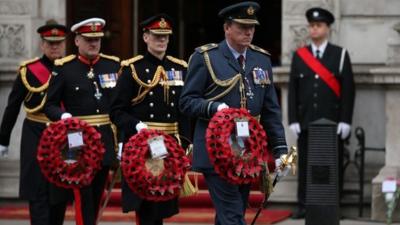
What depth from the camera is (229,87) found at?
10453mm

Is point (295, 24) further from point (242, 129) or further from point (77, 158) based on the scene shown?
point (242, 129)

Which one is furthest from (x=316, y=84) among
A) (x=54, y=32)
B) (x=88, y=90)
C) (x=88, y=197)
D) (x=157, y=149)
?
(x=157, y=149)

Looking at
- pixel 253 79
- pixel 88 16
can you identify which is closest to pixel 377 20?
pixel 88 16

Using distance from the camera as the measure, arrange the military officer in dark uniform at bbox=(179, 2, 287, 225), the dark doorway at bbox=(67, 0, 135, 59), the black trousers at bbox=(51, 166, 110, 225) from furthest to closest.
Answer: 1. the dark doorway at bbox=(67, 0, 135, 59)
2. the black trousers at bbox=(51, 166, 110, 225)
3. the military officer in dark uniform at bbox=(179, 2, 287, 225)

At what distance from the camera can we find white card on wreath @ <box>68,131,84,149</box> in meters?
11.9

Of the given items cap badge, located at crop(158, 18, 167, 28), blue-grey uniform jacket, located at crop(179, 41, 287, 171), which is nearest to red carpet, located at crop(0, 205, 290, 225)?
cap badge, located at crop(158, 18, 167, 28)

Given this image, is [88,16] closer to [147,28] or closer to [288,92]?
[288,92]

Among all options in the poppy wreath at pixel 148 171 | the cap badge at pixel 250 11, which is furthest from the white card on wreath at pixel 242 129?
the poppy wreath at pixel 148 171

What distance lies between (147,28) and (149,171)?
1.33 metres

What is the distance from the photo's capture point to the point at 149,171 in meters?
11.0

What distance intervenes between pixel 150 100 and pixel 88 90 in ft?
3.25

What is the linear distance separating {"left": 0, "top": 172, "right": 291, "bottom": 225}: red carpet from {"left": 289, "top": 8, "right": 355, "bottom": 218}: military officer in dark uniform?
379 millimetres

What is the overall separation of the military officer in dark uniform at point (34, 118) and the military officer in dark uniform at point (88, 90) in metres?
0.26

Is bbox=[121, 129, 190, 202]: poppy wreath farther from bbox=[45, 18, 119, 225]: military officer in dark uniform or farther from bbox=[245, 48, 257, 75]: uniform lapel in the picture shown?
bbox=[45, 18, 119, 225]: military officer in dark uniform
